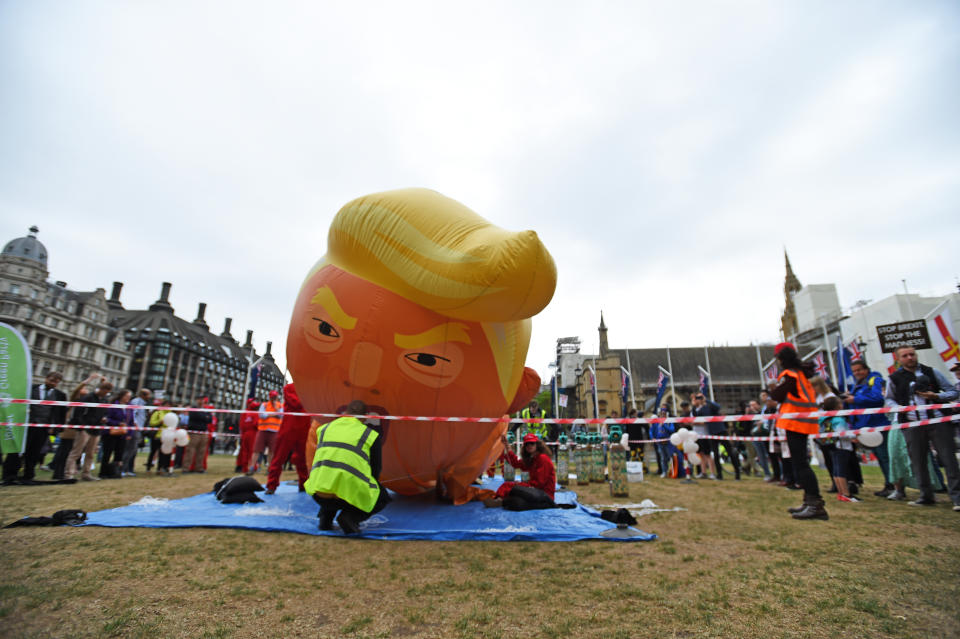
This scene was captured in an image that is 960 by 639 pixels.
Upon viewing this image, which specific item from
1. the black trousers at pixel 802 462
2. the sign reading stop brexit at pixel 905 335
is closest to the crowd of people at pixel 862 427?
the black trousers at pixel 802 462

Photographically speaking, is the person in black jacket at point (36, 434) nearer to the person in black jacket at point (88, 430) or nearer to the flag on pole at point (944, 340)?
the person in black jacket at point (88, 430)

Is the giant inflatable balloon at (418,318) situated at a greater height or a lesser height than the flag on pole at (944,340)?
lesser

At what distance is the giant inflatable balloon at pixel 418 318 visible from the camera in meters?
4.09

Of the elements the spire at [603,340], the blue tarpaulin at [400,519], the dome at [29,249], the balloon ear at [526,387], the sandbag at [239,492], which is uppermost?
the dome at [29,249]

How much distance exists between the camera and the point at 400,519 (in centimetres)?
551

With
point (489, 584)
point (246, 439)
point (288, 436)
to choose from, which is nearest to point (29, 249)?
point (246, 439)

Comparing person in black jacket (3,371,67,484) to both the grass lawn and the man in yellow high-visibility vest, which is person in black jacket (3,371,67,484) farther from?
the man in yellow high-visibility vest

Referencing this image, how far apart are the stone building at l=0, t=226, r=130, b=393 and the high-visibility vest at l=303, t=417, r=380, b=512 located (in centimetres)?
5977

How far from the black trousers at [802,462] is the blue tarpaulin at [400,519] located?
2200 mm

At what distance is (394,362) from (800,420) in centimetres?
479

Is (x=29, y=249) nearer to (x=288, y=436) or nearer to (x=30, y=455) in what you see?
(x=30, y=455)

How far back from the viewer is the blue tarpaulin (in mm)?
4699

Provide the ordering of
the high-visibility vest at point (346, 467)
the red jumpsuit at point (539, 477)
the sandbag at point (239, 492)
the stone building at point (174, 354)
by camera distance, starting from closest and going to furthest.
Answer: the high-visibility vest at point (346, 467) < the sandbag at point (239, 492) < the red jumpsuit at point (539, 477) < the stone building at point (174, 354)

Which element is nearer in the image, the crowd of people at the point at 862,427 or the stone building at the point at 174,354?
the crowd of people at the point at 862,427
